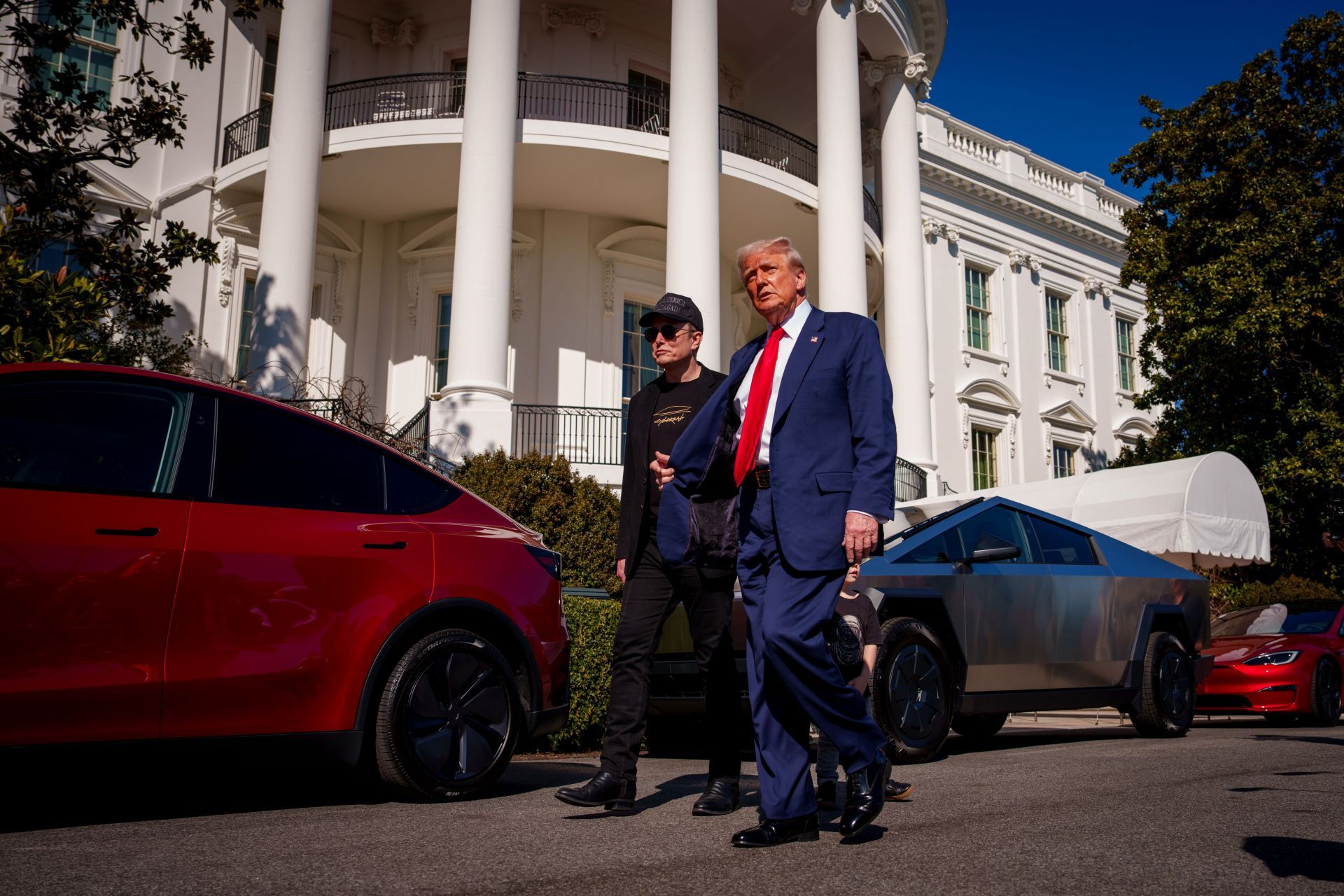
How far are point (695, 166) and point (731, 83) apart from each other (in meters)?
6.57

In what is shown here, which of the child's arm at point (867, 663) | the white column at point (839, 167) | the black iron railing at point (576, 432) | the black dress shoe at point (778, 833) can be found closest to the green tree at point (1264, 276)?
the white column at point (839, 167)

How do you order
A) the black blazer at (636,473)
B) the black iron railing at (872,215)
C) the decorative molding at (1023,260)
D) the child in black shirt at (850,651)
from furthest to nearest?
the decorative molding at (1023,260) < the black iron railing at (872,215) < the black blazer at (636,473) < the child in black shirt at (850,651)

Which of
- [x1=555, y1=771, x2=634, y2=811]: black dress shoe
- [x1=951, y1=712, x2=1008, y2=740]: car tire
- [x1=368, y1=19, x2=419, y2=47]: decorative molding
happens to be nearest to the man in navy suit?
[x1=555, y1=771, x2=634, y2=811]: black dress shoe

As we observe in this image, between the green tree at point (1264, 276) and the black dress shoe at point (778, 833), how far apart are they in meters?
17.0

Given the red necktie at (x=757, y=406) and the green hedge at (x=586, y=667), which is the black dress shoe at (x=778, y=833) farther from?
the green hedge at (x=586, y=667)

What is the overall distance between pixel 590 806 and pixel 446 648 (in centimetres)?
87

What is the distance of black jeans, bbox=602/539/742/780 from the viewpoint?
4215 millimetres

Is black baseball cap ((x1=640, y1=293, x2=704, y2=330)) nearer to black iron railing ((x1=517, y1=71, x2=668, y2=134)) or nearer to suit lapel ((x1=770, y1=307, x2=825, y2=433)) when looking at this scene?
suit lapel ((x1=770, y1=307, x2=825, y2=433))

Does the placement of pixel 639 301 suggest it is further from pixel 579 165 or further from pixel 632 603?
pixel 632 603

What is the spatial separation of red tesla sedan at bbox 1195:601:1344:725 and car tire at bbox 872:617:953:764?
4782 millimetres

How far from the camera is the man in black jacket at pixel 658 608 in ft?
13.6

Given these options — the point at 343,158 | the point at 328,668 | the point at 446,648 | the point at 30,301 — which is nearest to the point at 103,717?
the point at 328,668

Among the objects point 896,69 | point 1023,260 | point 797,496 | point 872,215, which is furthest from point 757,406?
point 1023,260

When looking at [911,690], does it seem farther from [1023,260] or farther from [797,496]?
[1023,260]
